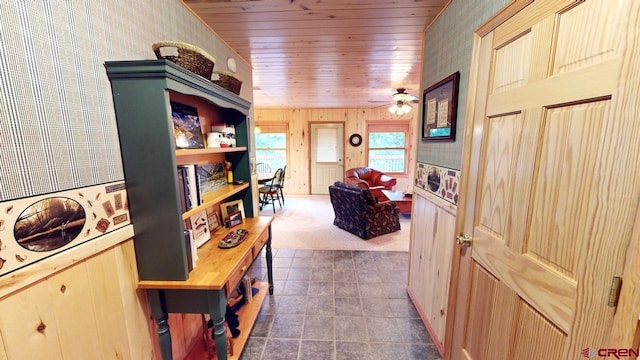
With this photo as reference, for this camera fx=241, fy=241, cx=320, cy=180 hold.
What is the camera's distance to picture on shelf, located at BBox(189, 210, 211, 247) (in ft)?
4.87

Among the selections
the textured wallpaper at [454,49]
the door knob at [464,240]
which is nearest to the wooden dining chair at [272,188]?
the textured wallpaper at [454,49]

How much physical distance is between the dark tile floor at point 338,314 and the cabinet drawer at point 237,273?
0.71m

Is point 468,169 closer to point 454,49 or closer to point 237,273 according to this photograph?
point 454,49

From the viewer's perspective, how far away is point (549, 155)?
828mm

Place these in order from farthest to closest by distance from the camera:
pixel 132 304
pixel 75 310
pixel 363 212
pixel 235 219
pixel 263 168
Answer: pixel 263 168 < pixel 363 212 < pixel 235 219 < pixel 132 304 < pixel 75 310

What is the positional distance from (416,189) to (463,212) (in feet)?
2.64

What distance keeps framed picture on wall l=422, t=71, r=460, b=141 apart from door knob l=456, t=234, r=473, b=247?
23.1 inches

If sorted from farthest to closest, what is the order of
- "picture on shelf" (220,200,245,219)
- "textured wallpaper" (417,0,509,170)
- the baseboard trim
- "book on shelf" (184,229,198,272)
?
"picture on shelf" (220,200,245,219) → the baseboard trim → "textured wallpaper" (417,0,509,170) → "book on shelf" (184,229,198,272)

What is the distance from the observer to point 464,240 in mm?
1306

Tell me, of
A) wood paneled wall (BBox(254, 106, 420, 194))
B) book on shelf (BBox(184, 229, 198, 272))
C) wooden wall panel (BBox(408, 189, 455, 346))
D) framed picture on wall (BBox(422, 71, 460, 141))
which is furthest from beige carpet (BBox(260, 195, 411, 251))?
book on shelf (BBox(184, 229, 198, 272))

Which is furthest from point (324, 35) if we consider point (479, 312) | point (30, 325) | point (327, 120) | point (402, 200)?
point (327, 120)

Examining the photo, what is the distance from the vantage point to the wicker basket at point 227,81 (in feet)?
5.15

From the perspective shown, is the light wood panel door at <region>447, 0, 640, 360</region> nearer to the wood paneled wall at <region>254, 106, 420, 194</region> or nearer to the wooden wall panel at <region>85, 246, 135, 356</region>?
the wooden wall panel at <region>85, 246, 135, 356</region>

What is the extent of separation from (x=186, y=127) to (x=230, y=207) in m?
0.76
